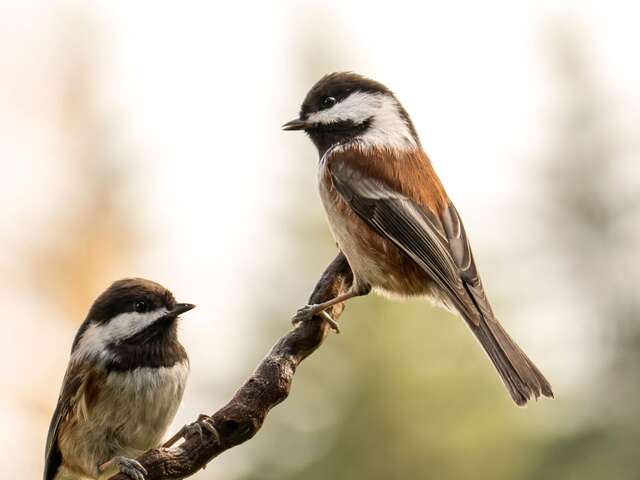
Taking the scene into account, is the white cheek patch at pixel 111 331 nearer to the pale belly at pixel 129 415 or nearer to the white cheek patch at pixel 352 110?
the pale belly at pixel 129 415

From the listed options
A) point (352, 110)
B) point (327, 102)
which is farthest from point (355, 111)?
point (327, 102)

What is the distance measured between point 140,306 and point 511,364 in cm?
144

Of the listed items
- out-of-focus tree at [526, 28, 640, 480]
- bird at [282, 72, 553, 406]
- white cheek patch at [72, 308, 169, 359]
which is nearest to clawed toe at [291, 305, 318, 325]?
bird at [282, 72, 553, 406]

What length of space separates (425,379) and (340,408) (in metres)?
0.60

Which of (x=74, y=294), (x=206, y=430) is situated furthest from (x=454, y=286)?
(x=74, y=294)

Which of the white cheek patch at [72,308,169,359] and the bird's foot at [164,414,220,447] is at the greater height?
the bird's foot at [164,414,220,447]

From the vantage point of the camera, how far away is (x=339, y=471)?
6500mm

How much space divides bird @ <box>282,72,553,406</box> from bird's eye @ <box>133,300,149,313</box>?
2.54 feet

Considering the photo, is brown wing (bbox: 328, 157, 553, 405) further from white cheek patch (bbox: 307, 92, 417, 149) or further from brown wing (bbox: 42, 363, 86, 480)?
brown wing (bbox: 42, 363, 86, 480)

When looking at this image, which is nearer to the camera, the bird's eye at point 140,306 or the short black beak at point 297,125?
the bird's eye at point 140,306

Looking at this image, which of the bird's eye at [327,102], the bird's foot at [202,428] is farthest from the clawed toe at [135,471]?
the bird's eye at [327,102]

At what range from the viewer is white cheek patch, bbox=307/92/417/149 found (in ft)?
13.6

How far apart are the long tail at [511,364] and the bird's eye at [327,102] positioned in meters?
1.12

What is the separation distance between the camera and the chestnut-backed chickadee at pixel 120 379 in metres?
3.71
